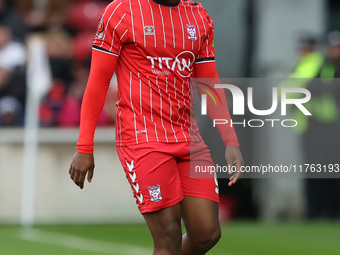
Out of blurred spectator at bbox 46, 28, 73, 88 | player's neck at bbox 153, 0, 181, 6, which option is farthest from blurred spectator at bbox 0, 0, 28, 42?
player's neck at bbox 153, 0, 181, 6

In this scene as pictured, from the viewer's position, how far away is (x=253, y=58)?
12.8m

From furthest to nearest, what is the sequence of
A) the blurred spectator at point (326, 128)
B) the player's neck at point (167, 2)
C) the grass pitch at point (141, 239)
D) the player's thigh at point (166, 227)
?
the blurred spectator at point (326, 128) → the grass pitch at point (141, 239) → the player's neck at point (167, 2) → the player's thigh at point (166, 227)

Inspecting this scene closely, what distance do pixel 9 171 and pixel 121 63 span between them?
6924 mm

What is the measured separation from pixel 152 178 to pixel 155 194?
97 mm

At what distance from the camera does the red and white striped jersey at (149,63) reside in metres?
5.09

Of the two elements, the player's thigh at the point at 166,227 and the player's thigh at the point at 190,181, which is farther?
the player's thigh at the point at 190,181

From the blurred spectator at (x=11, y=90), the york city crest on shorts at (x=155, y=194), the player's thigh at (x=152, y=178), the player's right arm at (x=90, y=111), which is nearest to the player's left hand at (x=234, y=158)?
the player's thigh at (x=152, y=178)

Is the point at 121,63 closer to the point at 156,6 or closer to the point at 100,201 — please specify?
the point at 156,6

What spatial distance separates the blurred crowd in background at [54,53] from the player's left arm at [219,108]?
6.45m

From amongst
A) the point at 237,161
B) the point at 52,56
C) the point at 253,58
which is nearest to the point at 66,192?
the point at 52,56

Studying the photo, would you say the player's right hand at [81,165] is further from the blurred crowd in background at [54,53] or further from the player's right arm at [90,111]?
the blurred crowd in background at [54,53]

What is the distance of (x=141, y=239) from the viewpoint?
1005 centimetres

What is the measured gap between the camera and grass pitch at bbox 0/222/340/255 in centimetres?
891

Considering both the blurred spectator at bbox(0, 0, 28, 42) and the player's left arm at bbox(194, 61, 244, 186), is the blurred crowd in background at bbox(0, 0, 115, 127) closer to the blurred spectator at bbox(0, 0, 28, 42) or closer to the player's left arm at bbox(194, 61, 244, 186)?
the blurred spectator at bbox(0, 0, 28, 42)
